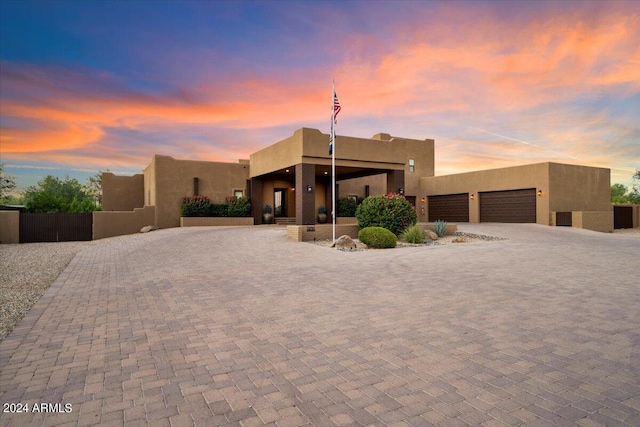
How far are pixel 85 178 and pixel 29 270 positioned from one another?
53218mm

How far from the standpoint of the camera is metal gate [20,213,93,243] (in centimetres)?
1936

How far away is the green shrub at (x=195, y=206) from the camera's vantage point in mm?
22469

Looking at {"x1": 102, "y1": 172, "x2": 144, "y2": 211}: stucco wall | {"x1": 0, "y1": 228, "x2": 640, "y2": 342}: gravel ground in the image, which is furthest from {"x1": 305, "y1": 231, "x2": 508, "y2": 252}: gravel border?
{"x1": 102, "y1": 172, "x2": 144, "y2": 211}: stucco wall

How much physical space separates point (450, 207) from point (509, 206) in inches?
193

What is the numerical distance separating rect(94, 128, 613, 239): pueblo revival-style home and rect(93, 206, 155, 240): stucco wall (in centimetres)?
5

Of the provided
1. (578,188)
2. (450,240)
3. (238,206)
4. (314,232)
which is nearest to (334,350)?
(314,232)

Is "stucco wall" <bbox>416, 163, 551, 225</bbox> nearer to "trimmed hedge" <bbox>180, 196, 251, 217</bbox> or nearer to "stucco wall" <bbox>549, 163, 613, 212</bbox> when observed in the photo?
"stucco wall" <bbox>549, 163, 613, 212</bbox>

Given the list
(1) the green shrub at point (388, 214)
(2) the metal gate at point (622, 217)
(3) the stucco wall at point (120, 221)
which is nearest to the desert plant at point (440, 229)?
(1) the green shrub at point (388, 214)

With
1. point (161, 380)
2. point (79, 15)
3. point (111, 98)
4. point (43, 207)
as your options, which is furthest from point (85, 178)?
point (161, 380)

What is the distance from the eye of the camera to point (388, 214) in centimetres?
1537

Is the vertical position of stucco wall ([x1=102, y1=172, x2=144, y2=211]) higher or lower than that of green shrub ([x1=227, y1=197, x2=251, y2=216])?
higher

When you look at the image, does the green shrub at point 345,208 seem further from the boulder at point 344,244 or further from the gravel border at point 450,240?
the boulder at point 344,244

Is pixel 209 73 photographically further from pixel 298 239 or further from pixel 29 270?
pixel 29 270

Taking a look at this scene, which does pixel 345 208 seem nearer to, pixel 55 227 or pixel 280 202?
pixel 280 202
